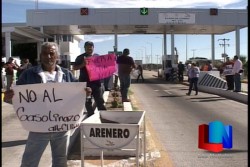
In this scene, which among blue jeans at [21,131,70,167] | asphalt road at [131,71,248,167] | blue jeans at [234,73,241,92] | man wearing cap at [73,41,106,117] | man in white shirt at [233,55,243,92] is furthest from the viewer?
blue jeans at [234,73,241,92]

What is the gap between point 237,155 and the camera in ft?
25.0

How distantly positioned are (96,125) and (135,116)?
120 centimetres

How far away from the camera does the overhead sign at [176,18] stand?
36.2 m

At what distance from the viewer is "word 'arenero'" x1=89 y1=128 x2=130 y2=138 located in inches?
197

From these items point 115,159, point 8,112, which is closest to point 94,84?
point 115,159

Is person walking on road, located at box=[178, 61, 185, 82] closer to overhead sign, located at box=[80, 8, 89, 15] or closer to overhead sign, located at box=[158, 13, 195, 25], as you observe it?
overhead sign, located at box=[158, 13, 195, 25]

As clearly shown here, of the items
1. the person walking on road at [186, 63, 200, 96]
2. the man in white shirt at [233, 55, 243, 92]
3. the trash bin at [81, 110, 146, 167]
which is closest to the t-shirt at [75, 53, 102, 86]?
the trash bin at [81, 110, 146, 167]

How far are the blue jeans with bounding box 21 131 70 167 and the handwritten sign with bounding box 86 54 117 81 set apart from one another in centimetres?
328

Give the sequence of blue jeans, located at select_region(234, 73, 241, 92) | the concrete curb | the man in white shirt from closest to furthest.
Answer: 1. the concrete curb
2. the man in white shirt
3. blue jeans, located at select_region(234, 73, 241, 92)

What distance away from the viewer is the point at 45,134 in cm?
471

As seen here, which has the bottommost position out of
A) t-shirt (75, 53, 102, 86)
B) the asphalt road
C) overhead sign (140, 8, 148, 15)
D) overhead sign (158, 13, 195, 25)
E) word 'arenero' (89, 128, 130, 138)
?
the asphalt road

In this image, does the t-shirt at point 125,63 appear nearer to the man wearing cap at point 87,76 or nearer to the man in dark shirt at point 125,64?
the man in dark shirt at point 125,64

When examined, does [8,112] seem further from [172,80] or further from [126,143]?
[172,80]

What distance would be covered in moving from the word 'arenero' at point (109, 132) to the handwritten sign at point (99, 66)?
3.00 meters
